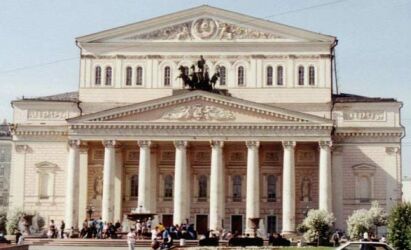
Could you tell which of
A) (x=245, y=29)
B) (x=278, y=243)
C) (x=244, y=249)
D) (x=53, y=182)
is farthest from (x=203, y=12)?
(x=244, y=249)

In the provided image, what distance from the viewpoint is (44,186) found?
7519 centimetres

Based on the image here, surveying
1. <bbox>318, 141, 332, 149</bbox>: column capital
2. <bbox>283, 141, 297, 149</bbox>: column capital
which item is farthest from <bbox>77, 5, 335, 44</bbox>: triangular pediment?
<bbox>283, 141, 297, 149</bbox>: column capital

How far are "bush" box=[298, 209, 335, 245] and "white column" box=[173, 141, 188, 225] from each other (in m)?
10.5

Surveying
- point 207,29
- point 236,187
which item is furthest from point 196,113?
point 207,29

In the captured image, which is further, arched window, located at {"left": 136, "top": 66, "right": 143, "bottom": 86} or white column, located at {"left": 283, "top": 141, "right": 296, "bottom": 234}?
arched window, located at {"left": 136, "top": 66, "right": 143, "bottom": 86}

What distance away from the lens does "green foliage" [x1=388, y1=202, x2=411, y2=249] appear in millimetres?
40531

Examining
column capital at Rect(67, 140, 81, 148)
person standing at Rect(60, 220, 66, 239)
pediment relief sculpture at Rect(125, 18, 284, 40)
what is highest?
pediment relief sculpture at Rect(125, 18, 284, 40)

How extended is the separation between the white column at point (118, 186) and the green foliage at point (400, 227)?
35.1 meters

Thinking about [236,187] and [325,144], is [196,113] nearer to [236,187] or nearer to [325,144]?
[236,187]

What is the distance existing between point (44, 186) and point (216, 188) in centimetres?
1568

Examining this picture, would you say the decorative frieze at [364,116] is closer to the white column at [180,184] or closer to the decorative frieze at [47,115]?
the white column at [180,184]

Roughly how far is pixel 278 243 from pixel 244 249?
1012 centimetres

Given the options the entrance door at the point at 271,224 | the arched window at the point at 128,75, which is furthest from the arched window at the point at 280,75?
the arched window at the point at 128,75

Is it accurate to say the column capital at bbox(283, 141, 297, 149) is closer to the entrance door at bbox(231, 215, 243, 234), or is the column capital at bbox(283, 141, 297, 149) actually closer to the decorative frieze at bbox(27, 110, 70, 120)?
the entrance door at bbox(231, 215, 243, 234)
